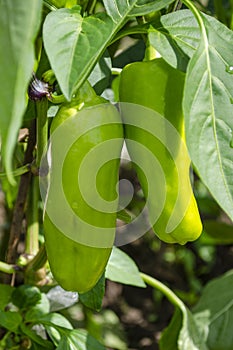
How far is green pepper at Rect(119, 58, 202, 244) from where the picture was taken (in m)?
0.63

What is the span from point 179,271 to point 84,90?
157 cm

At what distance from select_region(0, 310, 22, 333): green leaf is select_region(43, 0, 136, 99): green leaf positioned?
438 millimetres

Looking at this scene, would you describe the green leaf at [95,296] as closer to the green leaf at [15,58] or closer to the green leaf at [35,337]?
the green leaf at [35,337]

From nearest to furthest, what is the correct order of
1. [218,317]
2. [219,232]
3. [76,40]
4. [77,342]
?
[76,40] → [77,342] → [218,317] → [219,232]

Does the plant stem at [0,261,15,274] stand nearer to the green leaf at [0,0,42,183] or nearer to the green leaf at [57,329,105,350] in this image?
the green leaf at [57,329,105,350]

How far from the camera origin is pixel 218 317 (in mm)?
1444

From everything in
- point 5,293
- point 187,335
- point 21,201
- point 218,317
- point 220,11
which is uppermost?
point 220,11

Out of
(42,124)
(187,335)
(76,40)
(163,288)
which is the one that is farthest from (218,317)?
(76,40)

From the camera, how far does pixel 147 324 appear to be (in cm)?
203

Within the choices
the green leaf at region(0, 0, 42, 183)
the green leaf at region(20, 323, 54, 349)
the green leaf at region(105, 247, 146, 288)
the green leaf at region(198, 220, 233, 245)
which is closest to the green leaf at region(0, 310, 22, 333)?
the green leaf at region(20, 323, 54, 349)

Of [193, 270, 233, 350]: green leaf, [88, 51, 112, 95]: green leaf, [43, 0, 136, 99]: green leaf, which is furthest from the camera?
[193, 270, 233, 350]: green leaf

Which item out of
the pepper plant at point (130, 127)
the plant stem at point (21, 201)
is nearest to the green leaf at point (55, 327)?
the plant stem at point (21, 201)

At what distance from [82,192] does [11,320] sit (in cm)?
35

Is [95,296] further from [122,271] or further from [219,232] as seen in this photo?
[219,232]
